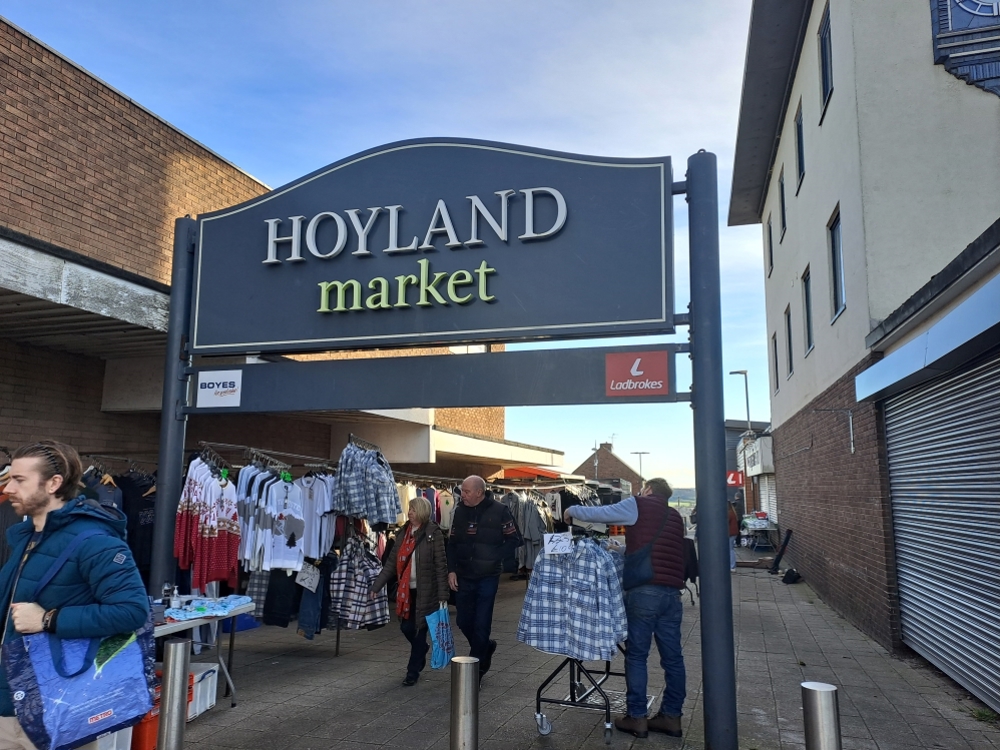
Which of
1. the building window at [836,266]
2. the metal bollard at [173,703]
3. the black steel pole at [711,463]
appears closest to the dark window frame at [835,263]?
the building window at [836,266]

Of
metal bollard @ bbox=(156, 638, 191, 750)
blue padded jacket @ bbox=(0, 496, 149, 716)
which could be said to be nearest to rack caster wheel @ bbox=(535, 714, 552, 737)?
metal bollard @ bbox=(156, 638, 191, 750)

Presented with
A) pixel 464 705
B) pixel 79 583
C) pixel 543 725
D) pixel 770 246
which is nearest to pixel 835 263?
pixel 770 246

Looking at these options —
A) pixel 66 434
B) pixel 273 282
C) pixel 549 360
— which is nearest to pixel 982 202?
pixel 549 360

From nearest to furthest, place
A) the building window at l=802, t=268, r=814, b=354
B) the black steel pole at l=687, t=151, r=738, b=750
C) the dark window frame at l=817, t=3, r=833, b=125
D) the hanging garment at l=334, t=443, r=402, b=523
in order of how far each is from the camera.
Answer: the black steel pole at l=687, t=151, r=738, b=750 → the hanging garment at l=334, t=443, r=402, b=523 → the dark window frame at l=817, t=3, r=833, b=125 → the building window at l=802, t=268, r=814, b=354

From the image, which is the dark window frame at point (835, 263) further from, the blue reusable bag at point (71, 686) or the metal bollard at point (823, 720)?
the blue reusable bag at point (71, 686)

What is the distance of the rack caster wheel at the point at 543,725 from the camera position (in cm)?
577

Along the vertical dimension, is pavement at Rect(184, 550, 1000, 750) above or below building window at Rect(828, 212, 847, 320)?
below

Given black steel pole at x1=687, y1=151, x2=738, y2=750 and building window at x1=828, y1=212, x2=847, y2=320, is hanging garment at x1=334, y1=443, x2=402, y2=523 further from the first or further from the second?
building window at x1=828, y1=212, x2=847, y2=320

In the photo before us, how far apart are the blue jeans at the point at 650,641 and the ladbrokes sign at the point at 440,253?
83.4 inches

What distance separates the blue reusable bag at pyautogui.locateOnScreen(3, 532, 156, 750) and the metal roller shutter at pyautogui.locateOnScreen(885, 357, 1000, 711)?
A: 258 inches

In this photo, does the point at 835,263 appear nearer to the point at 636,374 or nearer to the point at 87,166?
the point at 636,374

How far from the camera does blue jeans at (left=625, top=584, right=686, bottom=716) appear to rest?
586 cm

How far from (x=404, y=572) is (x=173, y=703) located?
312cm

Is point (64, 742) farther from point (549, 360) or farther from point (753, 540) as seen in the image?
point (753, 540)
